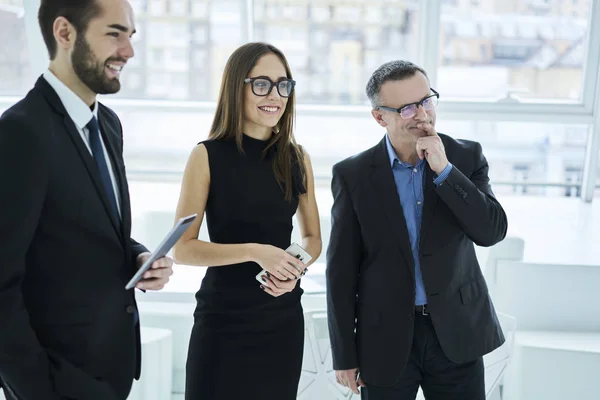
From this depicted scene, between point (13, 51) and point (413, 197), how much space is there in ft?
15.6

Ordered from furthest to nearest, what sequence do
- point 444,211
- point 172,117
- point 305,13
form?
1. point 172,117
2. point 305,13
3. point 444,211

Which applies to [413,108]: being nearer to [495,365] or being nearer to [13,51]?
[495,365]

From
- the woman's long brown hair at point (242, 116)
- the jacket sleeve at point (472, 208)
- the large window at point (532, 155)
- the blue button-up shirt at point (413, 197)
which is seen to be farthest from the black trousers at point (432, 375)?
the large window at point (532, 155)

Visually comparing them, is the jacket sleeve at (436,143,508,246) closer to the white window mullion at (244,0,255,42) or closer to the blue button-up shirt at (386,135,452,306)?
the blue button-up shirt at (386,135,452,306)

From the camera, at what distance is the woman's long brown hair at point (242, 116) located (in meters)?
2.06

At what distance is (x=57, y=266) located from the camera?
1418 mm

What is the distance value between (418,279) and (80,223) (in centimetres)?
106

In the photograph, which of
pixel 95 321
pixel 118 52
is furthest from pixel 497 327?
pixel 118 52

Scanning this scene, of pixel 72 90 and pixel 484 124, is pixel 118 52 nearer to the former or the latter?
pixel 72 90

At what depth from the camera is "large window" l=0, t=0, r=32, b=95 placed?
546cm

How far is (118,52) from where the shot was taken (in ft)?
4.97

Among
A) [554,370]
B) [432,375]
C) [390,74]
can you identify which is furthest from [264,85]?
[554,370]

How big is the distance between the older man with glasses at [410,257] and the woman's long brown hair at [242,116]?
164 mm

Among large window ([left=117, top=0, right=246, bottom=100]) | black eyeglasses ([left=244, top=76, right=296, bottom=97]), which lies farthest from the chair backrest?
large window ([left=117, top=0, right=246, bottom=100])
